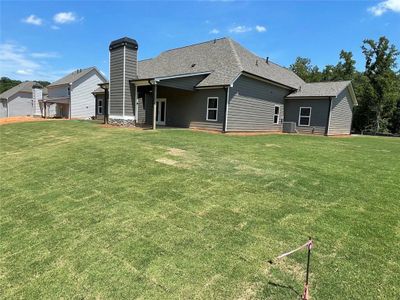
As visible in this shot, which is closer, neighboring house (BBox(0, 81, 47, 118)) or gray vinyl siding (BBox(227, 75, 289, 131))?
gray vinyl siding (BBox(227, 75, 289, 131))

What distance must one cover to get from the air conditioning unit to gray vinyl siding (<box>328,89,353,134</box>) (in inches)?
94.8

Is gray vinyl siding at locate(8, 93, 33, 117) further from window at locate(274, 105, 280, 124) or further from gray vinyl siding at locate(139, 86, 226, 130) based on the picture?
window at locate(274, 105, 280, 124)

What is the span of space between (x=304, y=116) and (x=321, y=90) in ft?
7.27

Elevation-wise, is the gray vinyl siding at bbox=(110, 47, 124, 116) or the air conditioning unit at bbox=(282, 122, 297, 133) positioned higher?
the gray vinyl siding at bbox=(110, 47, 124, 116)

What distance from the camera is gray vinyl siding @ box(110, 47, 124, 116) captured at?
17.6 metres

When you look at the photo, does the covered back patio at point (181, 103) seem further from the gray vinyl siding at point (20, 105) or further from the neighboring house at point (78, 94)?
the gray vinyl siding at point (20, 105)

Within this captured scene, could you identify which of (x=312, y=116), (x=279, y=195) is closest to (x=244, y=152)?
(x=279, y=195)

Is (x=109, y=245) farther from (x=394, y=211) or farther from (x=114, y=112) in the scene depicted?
(x=114, y=112)

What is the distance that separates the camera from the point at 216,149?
972 cm

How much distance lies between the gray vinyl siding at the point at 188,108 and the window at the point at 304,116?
301 inches

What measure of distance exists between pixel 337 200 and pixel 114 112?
50.2 feet

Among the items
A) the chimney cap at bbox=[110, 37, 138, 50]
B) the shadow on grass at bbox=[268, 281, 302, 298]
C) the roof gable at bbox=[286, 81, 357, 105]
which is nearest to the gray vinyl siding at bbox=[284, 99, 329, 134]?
the roof gable at bbox=[286, 81, 357, 105]

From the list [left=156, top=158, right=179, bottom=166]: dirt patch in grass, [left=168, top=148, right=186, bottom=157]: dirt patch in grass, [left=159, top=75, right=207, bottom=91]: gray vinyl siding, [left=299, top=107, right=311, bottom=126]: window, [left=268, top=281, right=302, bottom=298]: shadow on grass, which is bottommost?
[left=268, top=281, right=302, bottom=298]: shadow on grass

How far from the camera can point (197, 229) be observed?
14.1 feet
